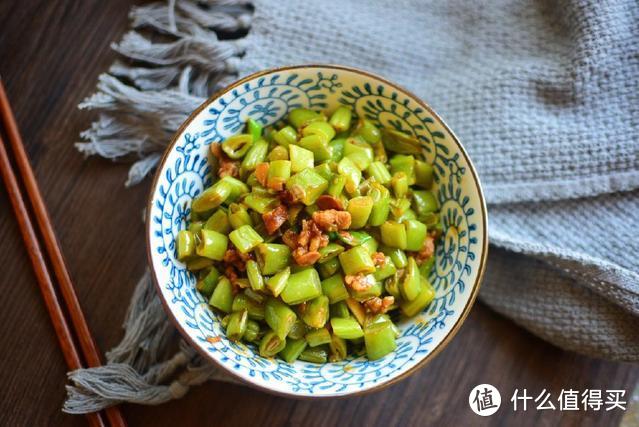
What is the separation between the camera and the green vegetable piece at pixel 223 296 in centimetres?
121

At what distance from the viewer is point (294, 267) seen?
46.4 inches

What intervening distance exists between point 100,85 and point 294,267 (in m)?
0.77

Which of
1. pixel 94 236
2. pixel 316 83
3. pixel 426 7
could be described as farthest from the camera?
pixel 426 7

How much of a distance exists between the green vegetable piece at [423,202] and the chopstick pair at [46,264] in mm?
851

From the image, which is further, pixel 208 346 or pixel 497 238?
pixel 497 238

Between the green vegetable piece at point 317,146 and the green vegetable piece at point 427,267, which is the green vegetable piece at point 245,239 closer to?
the green vegetable piece at point 317,146

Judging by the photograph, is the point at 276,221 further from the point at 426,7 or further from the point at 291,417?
the point at 426,7

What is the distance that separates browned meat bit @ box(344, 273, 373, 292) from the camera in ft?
3.77

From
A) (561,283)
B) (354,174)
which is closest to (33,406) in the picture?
(354,174)

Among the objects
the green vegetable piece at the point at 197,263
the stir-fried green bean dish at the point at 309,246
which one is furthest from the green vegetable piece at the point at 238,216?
the green vegetable piece at the point at 197,263

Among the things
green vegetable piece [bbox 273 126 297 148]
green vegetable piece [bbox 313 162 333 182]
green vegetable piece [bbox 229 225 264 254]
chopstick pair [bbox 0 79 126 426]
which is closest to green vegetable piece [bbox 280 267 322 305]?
green vegetable piece [bbox 229 225 264 254]

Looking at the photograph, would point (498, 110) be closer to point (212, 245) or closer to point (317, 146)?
point (317, 146)

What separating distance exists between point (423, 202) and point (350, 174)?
8.6 inches

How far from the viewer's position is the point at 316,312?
3.81 ft
